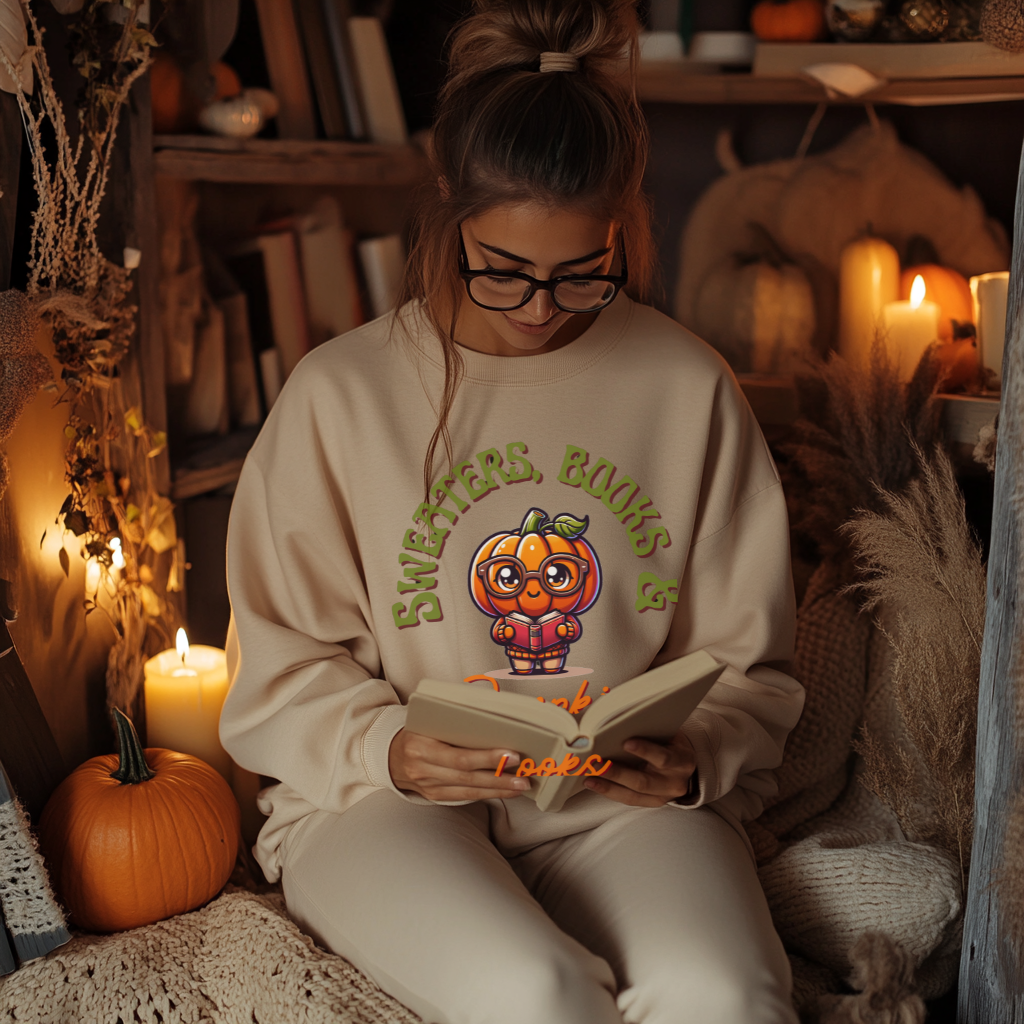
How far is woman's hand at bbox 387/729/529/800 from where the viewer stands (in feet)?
3.76

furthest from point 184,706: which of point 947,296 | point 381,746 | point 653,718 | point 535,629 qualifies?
point 947,296

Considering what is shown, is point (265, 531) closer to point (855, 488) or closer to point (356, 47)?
point (855, 488)

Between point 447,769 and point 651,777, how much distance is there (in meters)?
0.24

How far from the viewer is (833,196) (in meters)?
2.10

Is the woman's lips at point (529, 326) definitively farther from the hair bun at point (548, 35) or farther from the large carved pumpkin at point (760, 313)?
the large carved pumpkin at point (760, 313)

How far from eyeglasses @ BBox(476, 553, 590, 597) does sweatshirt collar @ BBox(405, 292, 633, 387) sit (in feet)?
0.78

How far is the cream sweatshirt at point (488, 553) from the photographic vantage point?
1.34 m

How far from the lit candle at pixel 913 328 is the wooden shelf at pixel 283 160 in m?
0.86

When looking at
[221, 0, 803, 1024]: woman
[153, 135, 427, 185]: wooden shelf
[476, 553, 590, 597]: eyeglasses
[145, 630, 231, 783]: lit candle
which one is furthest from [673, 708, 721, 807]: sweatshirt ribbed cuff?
[153, 135, 427, 185]: wooden shelf

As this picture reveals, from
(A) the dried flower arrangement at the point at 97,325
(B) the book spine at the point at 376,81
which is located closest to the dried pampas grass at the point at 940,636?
(A) the dried flower arrangement at the point at 97,325

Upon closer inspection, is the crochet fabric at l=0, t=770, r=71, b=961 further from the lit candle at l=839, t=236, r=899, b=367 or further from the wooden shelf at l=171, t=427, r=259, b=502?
the lit candle at l=839, t=236, r=899, b=367

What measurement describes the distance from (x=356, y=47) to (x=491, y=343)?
990mm

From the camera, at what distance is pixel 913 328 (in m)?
1.82

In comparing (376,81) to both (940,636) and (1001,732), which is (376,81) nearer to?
(940,636)
